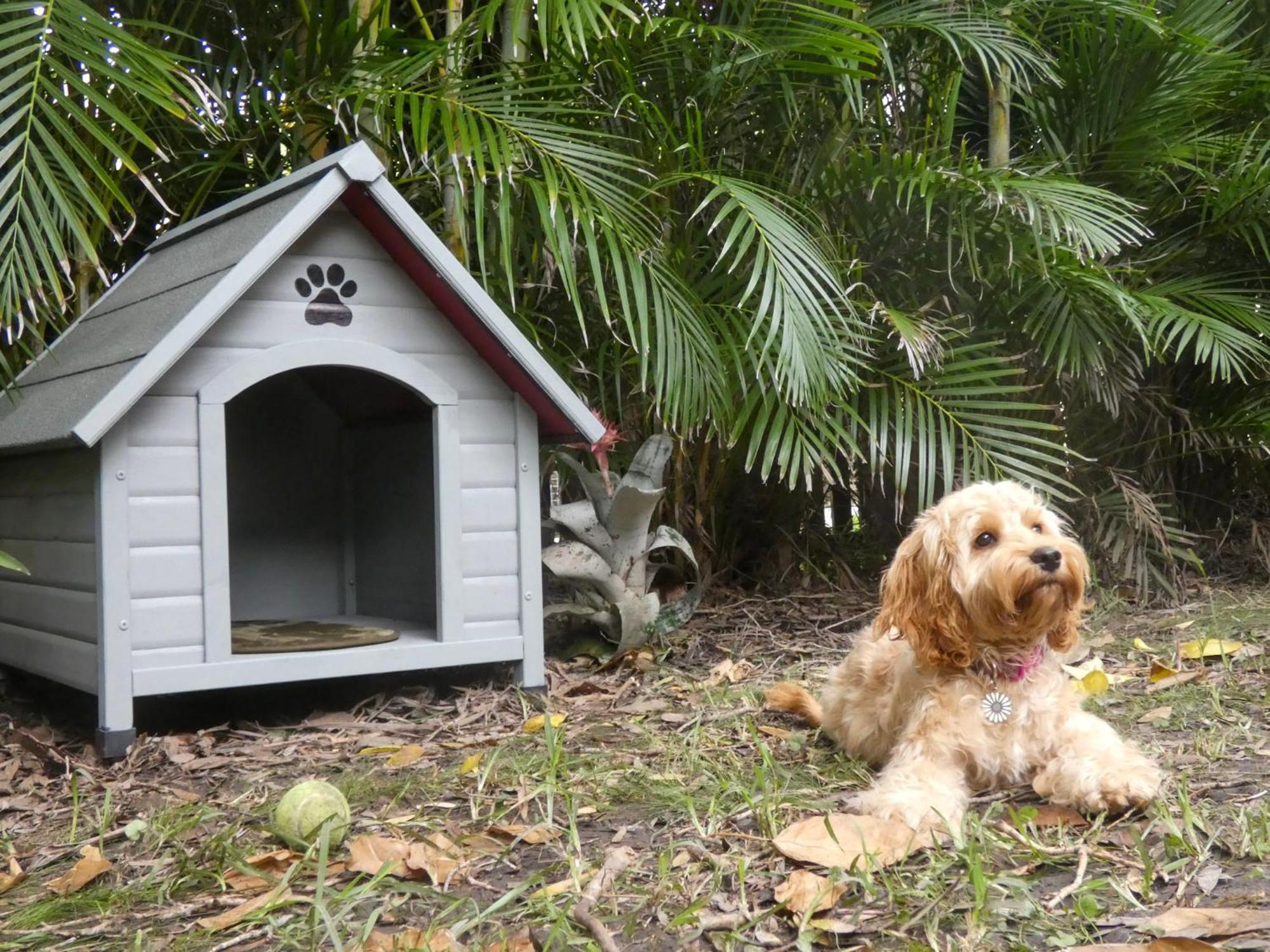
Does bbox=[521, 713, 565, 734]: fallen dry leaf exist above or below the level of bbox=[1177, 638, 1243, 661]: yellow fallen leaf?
below


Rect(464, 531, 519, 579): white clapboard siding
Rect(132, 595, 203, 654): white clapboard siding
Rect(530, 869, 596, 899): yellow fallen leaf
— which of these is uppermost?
Rect(464, 531, 519, 579): white clapboard siding

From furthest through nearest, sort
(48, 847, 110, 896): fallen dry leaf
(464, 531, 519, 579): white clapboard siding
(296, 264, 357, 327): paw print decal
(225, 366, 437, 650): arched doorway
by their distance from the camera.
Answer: (225, 366, 437, 650): arched doorway, (464, 531, 519, 579): white clapboard siding, (296, 264, 357, 327): paw print decal, (48, 847, 110, 896): fallen dry leaf

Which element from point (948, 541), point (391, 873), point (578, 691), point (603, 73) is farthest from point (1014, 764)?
point (603, 73)

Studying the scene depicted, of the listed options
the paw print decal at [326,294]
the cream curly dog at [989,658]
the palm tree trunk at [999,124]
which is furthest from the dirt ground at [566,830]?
the palm tree trunk at [999,124]

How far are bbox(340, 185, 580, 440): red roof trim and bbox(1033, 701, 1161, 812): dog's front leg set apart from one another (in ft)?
6.30

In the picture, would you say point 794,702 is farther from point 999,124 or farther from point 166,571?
point 999,124

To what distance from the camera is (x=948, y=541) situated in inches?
108

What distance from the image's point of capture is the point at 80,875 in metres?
A: 2.40

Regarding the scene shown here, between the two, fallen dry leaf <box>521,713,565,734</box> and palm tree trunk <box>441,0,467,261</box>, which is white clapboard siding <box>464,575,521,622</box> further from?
palm tree trunk <box>441,0,467,261</box>

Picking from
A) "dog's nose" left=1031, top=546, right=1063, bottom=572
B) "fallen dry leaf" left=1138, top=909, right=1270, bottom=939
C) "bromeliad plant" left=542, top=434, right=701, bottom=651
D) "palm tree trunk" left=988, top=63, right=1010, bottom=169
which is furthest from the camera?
"palm tree trunk" left=988, top=63, right=1010, bottom=169

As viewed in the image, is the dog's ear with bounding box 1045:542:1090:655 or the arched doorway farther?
the arched doorway

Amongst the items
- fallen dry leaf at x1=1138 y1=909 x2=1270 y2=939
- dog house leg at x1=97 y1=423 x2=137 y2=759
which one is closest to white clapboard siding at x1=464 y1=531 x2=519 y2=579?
dog house leg at x1=97 y1=423 x2=137 y2=759

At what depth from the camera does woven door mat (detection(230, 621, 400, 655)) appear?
3.79m

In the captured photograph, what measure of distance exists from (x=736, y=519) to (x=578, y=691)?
1949 millimetres
